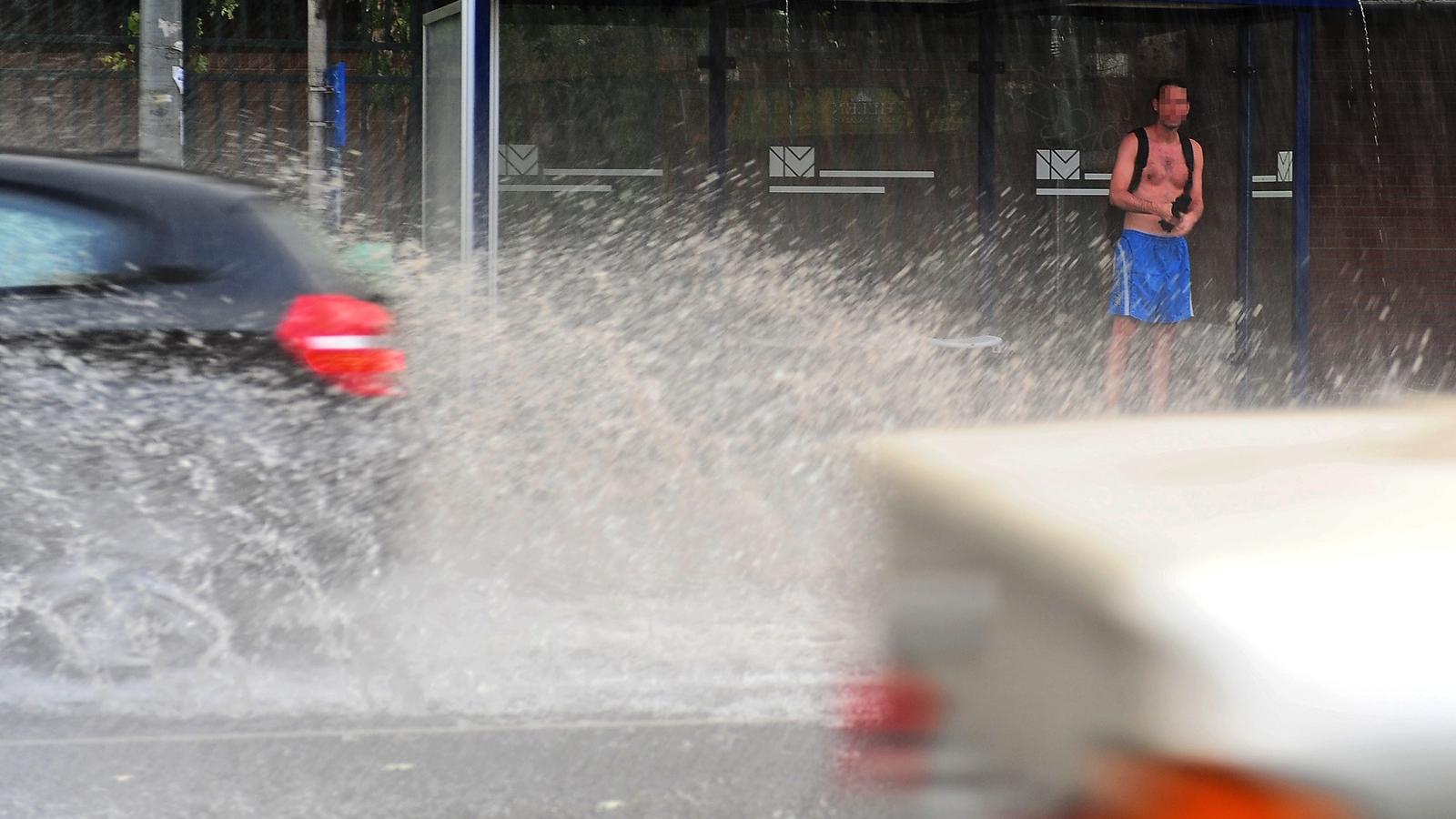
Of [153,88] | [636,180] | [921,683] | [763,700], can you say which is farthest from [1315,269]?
[921,683]

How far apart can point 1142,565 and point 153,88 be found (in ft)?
28.7

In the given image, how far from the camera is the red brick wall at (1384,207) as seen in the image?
1327 cm

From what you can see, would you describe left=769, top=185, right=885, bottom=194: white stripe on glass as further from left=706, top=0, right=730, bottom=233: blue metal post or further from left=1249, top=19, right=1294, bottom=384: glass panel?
left=1249, top=19, right=1294, bottom=384: glass panel

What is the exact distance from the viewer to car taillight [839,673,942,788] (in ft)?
8.20

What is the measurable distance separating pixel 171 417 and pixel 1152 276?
6.13 meters

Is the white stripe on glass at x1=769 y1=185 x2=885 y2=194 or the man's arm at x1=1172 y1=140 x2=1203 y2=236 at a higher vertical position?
the white stripe on glass at x1=769 y1=185 x2=885 y2=194

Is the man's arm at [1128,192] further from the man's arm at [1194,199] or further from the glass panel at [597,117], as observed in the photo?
the glass panel at [597,117]

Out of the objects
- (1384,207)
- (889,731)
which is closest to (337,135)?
(1384,207)

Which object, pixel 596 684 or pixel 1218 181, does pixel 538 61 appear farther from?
pixel 596 684

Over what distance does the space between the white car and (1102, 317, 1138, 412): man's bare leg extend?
7.55 m

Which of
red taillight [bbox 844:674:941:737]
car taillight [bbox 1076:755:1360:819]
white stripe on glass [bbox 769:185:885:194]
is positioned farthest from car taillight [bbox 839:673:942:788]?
white stripe on glass [bbox 769:185:885:194]

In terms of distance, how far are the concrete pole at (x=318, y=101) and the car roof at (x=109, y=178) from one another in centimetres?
646

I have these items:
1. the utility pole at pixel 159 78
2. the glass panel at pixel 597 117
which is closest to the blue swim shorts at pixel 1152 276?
the glass panel at pixel 597 117

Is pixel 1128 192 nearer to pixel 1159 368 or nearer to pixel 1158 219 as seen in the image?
pixel 1158 219
